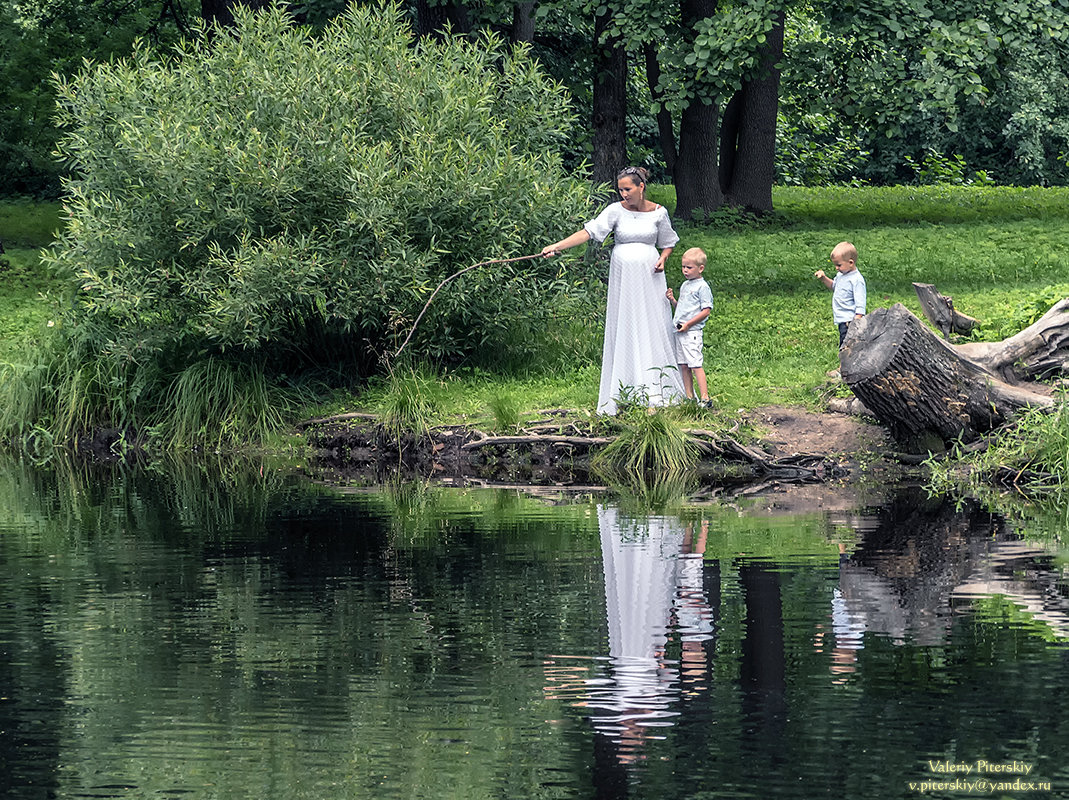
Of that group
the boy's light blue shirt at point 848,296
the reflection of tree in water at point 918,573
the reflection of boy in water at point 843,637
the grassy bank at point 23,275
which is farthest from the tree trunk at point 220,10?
the reflection of boy in water at point 843,637

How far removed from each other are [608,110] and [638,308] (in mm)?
11668

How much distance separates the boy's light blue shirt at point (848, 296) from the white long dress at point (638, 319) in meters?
1.58

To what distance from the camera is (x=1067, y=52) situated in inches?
1162

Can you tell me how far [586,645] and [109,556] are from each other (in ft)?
12.6

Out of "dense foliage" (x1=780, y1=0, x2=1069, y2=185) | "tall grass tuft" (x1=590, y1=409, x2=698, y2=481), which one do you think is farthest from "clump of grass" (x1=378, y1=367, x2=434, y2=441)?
"dense foliage" (x1=780, y1=0, x2=1069, y2=185)

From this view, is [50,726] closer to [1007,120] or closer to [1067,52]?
[1067,52]

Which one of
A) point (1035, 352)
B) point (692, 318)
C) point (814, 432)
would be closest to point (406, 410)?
point (692, 318)

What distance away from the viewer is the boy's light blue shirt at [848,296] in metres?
15.4

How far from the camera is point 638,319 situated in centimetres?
1488

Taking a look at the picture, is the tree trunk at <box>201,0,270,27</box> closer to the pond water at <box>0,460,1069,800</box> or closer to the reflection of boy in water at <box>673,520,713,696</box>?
the pond water at <box>0,460,1069,800</box>

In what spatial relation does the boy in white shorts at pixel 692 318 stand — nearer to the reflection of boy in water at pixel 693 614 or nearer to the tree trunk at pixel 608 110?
the reflection of boy in water at pixel 693 614

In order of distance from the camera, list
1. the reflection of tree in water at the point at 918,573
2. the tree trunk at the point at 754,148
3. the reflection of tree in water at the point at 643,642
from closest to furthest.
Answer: the reflection of tree in water at the point at 643,642, the reflection of tree in water at the point at 918,573, the tree trunk at the point at 754,148

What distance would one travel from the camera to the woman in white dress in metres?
14.6

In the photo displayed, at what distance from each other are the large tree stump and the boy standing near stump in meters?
1.45
